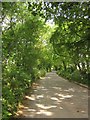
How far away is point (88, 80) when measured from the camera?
2689 centimetres

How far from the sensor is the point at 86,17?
12.4 meters

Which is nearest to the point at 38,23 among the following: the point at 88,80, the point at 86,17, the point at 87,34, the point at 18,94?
the point at 87,34

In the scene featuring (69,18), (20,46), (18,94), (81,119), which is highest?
(69,18)

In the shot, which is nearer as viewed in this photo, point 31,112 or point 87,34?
point 31,112

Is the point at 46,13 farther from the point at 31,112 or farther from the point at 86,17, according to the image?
the point at 31,112

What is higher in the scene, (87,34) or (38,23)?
(38,23)

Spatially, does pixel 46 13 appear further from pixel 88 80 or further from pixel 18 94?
pixel 88 80

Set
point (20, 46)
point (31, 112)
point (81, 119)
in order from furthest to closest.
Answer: point (20, 46), point (31, 112), point (81, 119)

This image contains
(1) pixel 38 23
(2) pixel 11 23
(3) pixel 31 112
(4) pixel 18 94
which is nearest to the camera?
(3) pixel 31 112

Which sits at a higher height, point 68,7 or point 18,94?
point 68,7

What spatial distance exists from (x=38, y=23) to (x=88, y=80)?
1187 centimetres

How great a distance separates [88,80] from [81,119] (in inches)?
683

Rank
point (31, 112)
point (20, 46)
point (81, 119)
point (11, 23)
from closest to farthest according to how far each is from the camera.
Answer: point (81, 119)
point (31, 112)
point (11, 23)
point (20, 46)

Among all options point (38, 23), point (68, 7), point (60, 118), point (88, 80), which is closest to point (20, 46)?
point (38, 23)
